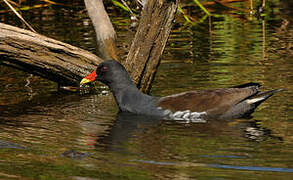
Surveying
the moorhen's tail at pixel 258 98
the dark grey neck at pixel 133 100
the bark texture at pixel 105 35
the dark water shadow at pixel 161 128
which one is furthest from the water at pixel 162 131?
the bark texture at pixel 105 35

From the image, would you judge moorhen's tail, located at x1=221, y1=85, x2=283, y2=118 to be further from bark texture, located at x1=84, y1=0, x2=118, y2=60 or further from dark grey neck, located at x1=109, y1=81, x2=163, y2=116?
bark texture, located at x1=84, y1=0, x2=118, y2=60

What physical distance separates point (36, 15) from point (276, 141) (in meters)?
12.7

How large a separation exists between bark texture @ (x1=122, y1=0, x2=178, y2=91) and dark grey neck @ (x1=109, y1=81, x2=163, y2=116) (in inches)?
19.5

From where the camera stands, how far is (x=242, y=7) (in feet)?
55.8

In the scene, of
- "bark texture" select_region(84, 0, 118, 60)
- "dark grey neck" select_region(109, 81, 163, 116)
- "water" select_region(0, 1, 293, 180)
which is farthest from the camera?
A: "bark texture" select_region(84, 0, 118, 60)

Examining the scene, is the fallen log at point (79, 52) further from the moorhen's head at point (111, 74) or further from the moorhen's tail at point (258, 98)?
the moorhen's tail at point (258, 98)

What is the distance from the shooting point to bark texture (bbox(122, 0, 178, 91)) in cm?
813

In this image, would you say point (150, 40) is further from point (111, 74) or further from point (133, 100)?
point (133, 100)

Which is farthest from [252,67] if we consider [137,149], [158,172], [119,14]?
[119,14]

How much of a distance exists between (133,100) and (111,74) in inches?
20.8

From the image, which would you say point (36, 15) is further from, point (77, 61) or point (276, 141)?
point (276, 141)

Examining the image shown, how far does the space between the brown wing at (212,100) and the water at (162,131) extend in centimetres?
23

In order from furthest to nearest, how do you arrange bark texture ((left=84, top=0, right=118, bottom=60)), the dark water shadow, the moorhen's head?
bark texture ((left=84, top=0, right=118, bottom=60)), the moorhen's head, the dark water shadow

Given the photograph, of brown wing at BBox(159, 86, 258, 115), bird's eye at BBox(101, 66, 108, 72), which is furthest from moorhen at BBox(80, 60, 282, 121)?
bird's eye at BBox(101, 66, 108, 72)
